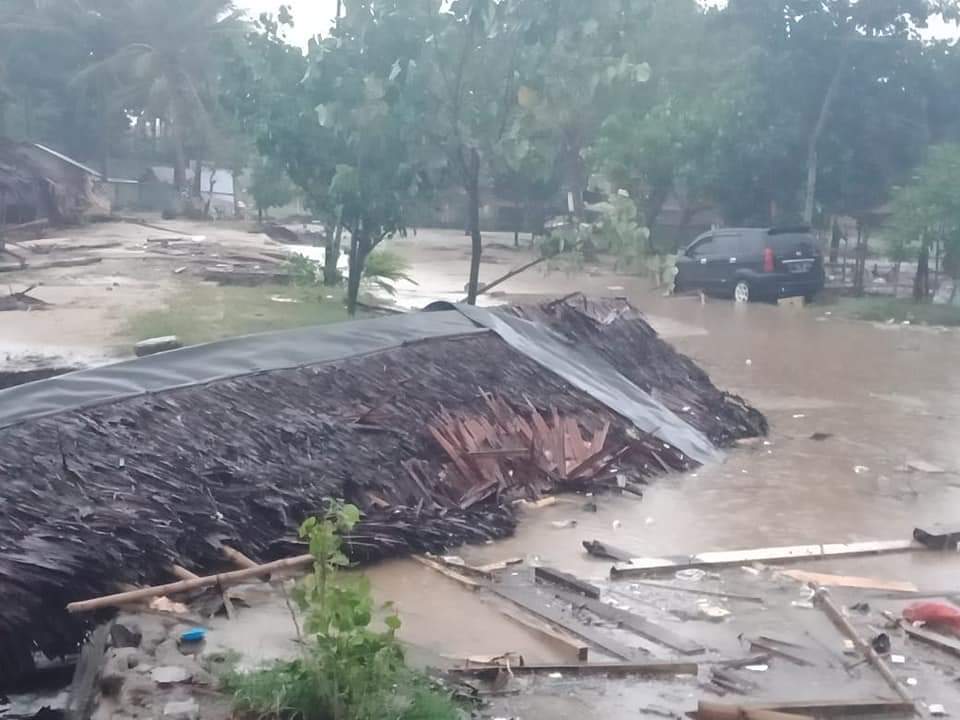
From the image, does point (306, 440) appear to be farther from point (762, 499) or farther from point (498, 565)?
point (762, 499)

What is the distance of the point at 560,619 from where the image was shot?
19.7 ft

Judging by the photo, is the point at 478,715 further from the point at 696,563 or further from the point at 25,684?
the point at 696,563

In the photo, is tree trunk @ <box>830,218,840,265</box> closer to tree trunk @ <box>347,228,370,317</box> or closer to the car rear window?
the car rear window

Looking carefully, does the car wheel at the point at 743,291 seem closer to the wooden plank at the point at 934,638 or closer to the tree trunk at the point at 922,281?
the tree trunk at the point at 922,281

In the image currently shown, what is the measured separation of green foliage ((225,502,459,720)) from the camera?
4.09m

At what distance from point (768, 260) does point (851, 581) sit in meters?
18.3

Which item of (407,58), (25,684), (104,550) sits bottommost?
(25,684)

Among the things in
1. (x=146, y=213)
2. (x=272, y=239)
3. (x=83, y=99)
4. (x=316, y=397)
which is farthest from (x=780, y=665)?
(x=83, y=99)

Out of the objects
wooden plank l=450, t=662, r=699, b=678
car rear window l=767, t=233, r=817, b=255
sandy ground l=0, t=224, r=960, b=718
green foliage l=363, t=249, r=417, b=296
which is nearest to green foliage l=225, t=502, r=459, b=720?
sandy ground l=0, t=224, r=960, b=718

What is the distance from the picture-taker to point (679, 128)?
104ft

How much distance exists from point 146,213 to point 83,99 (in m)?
6.02

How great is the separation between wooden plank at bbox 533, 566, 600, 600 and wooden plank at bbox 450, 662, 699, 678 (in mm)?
1130

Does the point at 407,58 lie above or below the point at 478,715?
above

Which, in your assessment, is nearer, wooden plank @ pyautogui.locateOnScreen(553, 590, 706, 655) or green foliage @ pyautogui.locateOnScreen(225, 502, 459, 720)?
green foliage @ pyautogui.locateOnScreen(225, 502, 459, 720)
